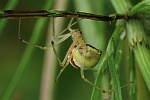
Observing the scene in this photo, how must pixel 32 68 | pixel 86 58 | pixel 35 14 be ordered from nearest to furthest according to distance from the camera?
pixel 35 14, pixel 86 58, pixel 32 68

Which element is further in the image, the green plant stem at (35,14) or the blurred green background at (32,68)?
the blurred green background at (32,68)

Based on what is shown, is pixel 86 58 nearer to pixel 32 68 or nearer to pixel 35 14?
pixel 35 14

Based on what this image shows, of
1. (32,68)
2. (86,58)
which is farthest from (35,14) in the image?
(32,68)

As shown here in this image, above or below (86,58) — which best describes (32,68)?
above

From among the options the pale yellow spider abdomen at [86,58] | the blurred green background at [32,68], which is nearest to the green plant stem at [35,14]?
the pale yellow spider abdomen at [86,58]

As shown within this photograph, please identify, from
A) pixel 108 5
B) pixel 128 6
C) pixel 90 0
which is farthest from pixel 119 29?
pixel 108 5

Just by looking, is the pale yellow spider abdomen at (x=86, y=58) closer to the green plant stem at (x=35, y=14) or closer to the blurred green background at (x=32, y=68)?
the green plant stem at (x=35, y=14)

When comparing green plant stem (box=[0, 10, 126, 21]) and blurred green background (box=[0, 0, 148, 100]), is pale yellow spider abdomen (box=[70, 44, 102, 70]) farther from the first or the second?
blurred green background (box=[0, 0, 148, 100])

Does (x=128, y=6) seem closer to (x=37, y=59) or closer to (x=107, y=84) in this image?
(x=107, y=84)

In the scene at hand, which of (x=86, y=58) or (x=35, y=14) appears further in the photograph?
(x=86, y=58)

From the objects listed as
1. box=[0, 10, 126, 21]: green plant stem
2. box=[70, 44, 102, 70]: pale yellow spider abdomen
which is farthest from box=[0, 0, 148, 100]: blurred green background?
box=[0, 10, 126, 21]: green plant stem

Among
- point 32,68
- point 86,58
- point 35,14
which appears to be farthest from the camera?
point 32,68
